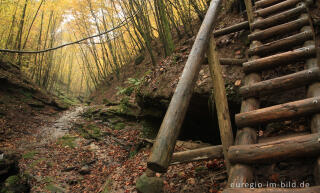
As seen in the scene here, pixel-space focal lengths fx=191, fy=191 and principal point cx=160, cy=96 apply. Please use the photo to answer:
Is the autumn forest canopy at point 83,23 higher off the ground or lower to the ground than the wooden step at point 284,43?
higher

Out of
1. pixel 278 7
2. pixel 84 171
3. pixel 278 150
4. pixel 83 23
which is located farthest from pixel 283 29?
pixel 83 23

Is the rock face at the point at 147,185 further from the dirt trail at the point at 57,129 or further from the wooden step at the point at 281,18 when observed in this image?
the dirt trail at the point at 57,129

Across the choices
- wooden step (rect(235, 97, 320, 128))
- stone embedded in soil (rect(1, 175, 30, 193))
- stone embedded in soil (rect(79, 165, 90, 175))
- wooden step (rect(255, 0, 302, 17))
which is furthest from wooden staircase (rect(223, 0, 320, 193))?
stone embedded in soil (rect(79, 165, 90, 175))

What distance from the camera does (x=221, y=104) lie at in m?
1.91

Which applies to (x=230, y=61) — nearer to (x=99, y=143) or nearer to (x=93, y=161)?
(x=93, y=161)

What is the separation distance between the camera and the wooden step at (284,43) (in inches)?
86.3

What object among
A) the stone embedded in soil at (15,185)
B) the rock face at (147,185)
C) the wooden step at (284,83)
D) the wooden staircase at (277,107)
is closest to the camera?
the wooden staircase at (277,107)

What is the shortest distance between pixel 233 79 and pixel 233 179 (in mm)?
1840

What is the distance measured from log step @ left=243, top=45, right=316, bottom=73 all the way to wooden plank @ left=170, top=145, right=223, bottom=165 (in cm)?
105

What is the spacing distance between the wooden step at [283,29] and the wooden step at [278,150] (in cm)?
183

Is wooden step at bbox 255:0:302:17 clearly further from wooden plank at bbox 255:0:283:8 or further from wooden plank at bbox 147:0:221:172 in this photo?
wooden plank at bbox 147:0:221:172

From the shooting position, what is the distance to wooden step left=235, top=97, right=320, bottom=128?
1459mm

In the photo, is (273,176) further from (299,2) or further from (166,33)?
(166,33)

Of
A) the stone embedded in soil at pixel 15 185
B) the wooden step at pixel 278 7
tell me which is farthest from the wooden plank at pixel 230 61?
the stone embedded in soil at pixel 15 185
